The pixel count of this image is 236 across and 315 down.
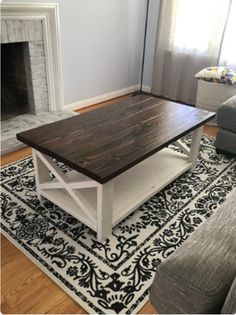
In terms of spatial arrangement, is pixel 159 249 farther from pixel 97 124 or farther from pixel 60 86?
pixel 60 86

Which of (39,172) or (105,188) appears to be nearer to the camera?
(105,188)

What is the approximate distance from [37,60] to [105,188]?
1.96 m

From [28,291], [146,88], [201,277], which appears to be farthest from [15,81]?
[201,277]

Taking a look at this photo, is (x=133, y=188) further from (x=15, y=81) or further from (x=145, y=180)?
(x=15, y=81)

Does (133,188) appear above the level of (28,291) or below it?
above

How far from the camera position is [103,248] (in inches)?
61.8

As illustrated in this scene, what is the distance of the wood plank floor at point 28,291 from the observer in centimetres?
127

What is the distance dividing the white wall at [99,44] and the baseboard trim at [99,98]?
0.05 meters

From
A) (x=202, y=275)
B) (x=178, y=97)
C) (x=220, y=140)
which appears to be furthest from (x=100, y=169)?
(x=178, y=97)

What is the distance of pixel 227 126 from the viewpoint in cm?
242

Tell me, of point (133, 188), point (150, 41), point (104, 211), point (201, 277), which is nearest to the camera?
point (201, 277)

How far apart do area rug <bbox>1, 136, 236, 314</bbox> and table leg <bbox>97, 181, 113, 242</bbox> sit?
0.06 meters

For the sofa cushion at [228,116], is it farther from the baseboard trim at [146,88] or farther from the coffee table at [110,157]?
the baseboard trim at [146,88]

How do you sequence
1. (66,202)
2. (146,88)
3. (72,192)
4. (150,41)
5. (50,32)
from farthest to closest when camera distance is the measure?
(146,88) → (150,41) → (50,32) → (66,202) → (72,192)
